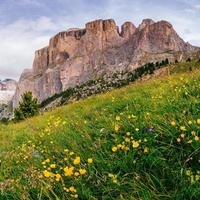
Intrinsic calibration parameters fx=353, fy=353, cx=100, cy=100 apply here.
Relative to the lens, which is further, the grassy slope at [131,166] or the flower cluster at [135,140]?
the flower cluster at [135,140]

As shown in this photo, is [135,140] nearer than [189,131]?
No

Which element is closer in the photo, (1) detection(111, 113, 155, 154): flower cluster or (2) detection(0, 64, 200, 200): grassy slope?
(2) detection(0, 64, 200, 200): grassy slope

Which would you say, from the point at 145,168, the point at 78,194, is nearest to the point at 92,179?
the point at 78,194

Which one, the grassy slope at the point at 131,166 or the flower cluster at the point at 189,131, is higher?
the flower cluster at the point at 189,131

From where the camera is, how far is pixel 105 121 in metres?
7.48

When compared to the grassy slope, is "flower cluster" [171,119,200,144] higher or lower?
higher

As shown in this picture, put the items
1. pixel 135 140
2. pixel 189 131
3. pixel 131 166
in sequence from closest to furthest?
1. pixel 131 166
2. pixel 189 131
3. pixel 135 140

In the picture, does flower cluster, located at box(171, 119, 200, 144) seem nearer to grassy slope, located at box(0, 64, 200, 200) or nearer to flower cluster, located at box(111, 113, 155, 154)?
grassy slope, located at box(0, 64, 200, 200)

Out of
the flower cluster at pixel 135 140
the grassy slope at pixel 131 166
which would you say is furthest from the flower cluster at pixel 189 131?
the flower cluster at pixel 135 140

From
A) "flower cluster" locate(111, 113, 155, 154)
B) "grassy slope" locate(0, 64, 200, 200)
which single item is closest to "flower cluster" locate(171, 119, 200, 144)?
"grassy slope" locate(0, 64, 200, 200)

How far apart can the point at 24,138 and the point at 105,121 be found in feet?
11.9

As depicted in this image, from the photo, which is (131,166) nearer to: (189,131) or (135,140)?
(135,140)

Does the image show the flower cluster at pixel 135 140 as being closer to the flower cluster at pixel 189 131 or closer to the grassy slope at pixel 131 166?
the grassy slope at pixel 131 166

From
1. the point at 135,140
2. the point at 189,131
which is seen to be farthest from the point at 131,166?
the point at 189,131
